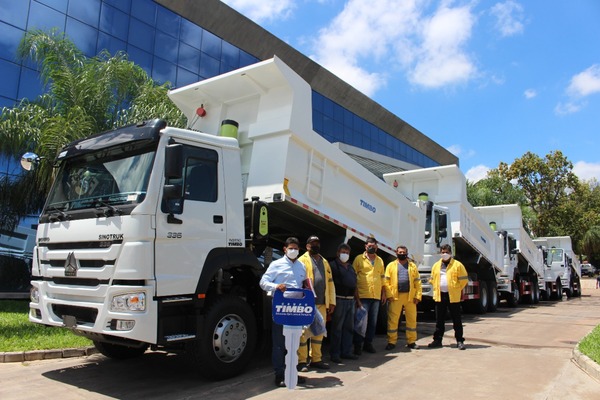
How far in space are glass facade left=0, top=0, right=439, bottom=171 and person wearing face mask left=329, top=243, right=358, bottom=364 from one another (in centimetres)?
1319

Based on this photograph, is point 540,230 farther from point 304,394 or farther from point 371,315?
point 304,394

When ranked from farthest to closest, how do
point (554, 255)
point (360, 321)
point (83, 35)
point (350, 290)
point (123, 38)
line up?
point (554, 255) < point (123, 38) < point (83, 35) < point (360, 321) < point (350, 290)

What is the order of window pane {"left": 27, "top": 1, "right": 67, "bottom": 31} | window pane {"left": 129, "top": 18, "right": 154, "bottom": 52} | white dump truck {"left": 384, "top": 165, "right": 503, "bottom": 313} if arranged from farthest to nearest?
window pane {"left": 129, "top": 18, "right": 154, "bottom": 52} < window pane {"left": 27, "top": 1, "right": 67, "bottom": 31} < white dump truck {"left": 384, "top": 165, "right": 503, "bottom": 313}

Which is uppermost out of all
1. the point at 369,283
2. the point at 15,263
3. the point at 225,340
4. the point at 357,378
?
the point at 15,263

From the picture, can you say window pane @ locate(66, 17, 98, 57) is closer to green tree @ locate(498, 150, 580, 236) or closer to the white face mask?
the white face mask

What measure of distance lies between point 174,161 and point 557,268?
78.3 ft

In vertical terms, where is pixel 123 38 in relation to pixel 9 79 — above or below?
above

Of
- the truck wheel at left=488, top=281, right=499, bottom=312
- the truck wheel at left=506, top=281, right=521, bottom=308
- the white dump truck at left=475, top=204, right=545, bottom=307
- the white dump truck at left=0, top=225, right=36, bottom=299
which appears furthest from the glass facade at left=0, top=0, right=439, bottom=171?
the truck wheel at left=506, top=281, right=521, bottom=308

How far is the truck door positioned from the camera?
5.05 meters

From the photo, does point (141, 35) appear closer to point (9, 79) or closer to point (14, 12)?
point (14, 12)

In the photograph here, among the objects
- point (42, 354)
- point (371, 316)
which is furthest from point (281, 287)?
point (42, 354)

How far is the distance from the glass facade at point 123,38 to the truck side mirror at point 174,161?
1274 centimetres

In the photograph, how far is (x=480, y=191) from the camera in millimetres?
30734

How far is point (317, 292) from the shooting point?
6.20 metres
